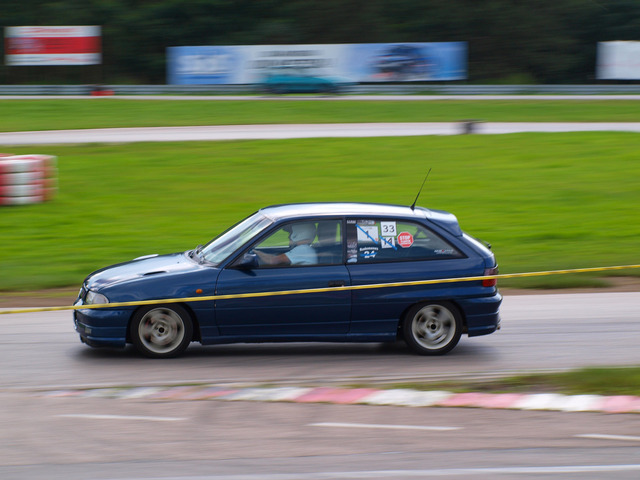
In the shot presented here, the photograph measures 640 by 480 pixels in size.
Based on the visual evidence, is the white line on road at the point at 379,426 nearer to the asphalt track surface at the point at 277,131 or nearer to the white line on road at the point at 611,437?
the white line on road at the point at 611,437

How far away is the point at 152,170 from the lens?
19.9 metres

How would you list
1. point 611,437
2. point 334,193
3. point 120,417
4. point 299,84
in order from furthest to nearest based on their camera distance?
point 299,84
point 334,193
point 120,417
point 611,437

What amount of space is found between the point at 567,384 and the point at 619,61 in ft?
143

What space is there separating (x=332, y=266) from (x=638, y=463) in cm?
329

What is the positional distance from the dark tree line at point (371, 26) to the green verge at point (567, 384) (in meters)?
46.8

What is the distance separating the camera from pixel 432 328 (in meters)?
7.97

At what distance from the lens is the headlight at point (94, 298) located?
25.0 ft

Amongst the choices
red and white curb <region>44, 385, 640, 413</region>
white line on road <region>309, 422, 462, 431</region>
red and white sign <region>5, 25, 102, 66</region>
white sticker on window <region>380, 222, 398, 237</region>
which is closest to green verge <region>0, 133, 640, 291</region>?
white sticker on window <region>380, 222, 398, 237</region>

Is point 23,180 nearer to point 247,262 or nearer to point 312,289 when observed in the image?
point 247,262

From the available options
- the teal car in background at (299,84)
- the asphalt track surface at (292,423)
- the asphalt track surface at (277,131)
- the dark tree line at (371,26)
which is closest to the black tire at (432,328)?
the asphalt track surface at (292,423)

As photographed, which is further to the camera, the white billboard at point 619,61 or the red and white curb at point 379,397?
the white billboard at point 619,61

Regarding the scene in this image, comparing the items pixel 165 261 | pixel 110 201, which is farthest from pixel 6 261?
pixel 165 261

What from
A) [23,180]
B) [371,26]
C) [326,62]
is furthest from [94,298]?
[371,26]

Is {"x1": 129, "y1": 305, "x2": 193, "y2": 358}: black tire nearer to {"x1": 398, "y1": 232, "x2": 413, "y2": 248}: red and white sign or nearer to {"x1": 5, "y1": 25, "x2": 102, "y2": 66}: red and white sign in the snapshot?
{"x1": 398, "y1": 232, "x2": 413, "y2": 248}: red and white sign
